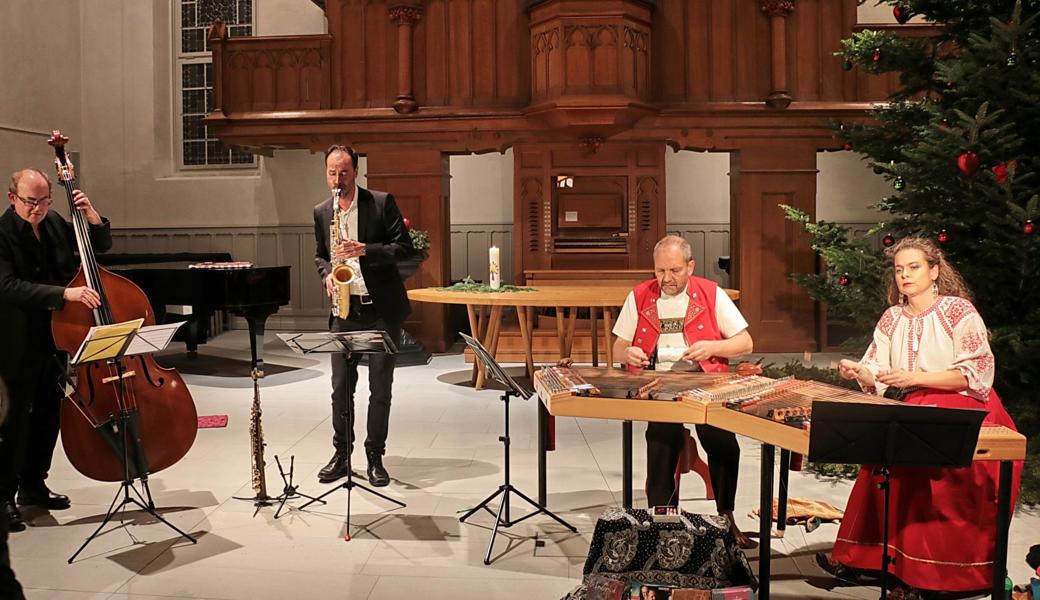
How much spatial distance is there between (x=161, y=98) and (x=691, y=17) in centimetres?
835

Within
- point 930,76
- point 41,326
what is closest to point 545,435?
point 41,326

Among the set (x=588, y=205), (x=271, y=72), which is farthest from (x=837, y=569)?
(x=271, y=72)

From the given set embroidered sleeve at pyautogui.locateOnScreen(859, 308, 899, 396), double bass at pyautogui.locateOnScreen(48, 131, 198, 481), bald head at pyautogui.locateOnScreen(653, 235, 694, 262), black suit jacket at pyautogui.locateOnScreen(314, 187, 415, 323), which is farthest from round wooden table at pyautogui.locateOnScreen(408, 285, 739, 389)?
embroidered sleeve at pyautogui.locateOnScreen(859, 308, 899, 396)

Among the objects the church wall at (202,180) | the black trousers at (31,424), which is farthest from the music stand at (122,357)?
the church wall at (202,180)

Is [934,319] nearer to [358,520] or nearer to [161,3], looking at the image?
[358,520]

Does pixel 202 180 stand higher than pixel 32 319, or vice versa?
pixel 202 180

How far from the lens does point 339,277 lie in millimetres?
4664

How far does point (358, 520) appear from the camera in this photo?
4.33 metres

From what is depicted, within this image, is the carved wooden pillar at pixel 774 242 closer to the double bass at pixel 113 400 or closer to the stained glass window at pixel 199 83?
the double bass at pixel 113 400

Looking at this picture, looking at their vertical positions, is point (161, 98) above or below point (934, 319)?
above

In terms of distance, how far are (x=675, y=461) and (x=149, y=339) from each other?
2.34m

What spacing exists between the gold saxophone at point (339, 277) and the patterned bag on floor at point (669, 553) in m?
2.06

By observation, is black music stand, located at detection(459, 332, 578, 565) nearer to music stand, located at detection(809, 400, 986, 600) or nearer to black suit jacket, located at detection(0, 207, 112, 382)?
music stand, located at detection(809, 400, 986, 600)

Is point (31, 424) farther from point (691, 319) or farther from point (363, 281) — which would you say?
point (691, 319)
